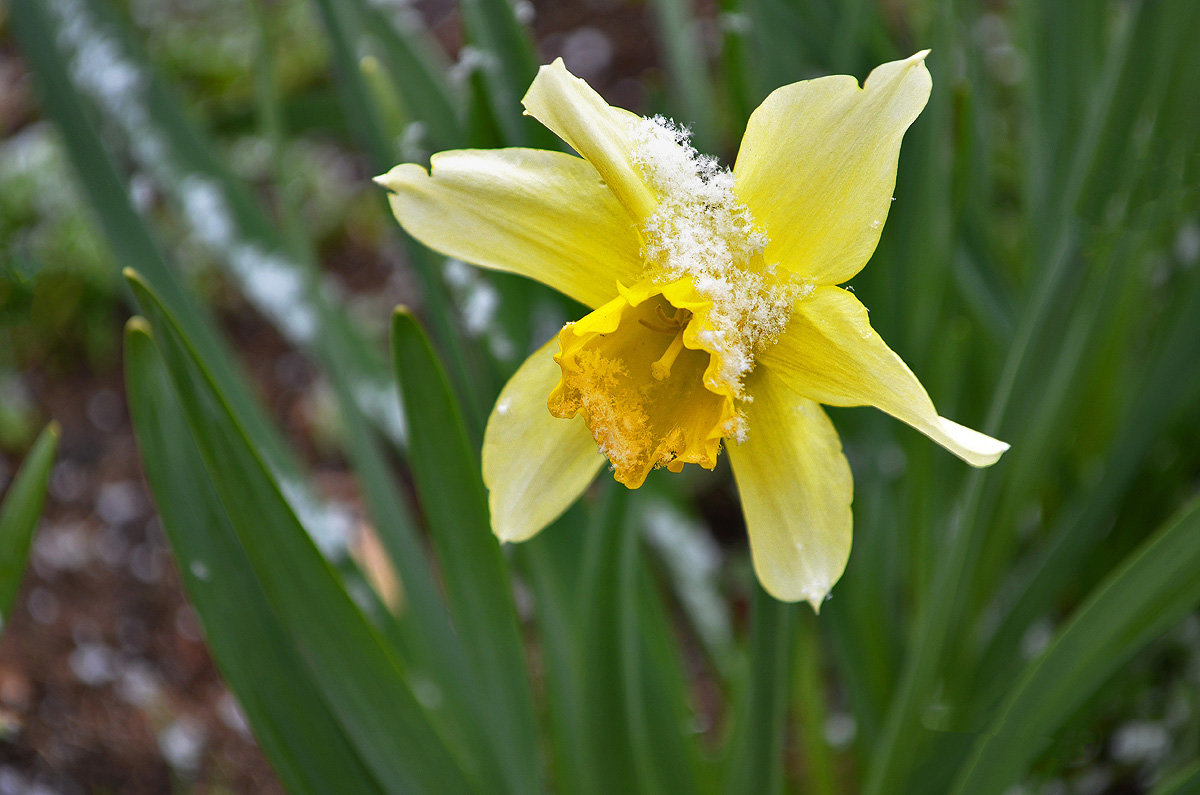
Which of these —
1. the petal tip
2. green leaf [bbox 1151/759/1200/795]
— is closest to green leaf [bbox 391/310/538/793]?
the petal tip

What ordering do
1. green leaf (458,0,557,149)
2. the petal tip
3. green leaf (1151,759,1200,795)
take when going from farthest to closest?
green leaf (458,0,557,149), green leaf (1151,759,1200,795), the petal tip

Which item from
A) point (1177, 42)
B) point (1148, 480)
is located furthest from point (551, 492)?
point (1148, 480)

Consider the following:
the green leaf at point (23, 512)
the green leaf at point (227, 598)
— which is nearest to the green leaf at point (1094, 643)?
the green leaf at point (227, 598)

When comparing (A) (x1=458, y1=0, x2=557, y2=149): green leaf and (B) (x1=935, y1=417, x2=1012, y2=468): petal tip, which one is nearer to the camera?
(B) (x1=935, y1=417, x2=1012, y2=468): petal tip

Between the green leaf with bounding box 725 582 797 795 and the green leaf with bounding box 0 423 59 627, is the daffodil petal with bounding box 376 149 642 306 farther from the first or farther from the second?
the green leaf with bounding box 0 423 59 627

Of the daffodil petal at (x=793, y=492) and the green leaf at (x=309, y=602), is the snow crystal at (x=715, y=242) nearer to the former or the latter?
the daffodil petal at (x=793, y=492)

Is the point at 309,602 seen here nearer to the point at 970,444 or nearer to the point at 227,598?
the point at 227,598
